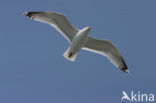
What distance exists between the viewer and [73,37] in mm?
19469

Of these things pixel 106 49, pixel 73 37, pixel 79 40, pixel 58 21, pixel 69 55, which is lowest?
pixel 69 55

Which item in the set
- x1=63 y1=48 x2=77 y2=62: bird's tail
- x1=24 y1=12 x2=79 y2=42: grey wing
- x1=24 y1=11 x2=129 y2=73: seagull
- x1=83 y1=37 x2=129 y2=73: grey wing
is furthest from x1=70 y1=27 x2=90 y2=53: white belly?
x1=83 y1=37 x2=129 y2=73: grey wing

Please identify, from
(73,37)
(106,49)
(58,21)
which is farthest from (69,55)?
(106,49)

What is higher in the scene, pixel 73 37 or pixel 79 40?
pixel 73 37

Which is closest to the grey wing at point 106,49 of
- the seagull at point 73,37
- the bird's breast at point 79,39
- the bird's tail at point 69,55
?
the seagull at point 73,37

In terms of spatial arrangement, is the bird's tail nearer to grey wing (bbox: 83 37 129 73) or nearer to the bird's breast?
the bird's breast

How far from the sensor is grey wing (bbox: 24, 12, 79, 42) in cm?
1917

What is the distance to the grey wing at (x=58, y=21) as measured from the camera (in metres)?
19.2

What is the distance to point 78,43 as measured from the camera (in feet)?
63.2

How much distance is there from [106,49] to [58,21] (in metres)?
2.01

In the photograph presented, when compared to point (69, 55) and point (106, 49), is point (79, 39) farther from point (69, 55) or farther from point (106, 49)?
point (106, 49)

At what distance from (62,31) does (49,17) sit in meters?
0.68

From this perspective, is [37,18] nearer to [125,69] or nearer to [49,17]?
[49,17]

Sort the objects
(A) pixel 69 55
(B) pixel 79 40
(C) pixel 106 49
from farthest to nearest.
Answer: (C) pixel 106 49, (A) pixel 69 55, (B) pixel 79 40
